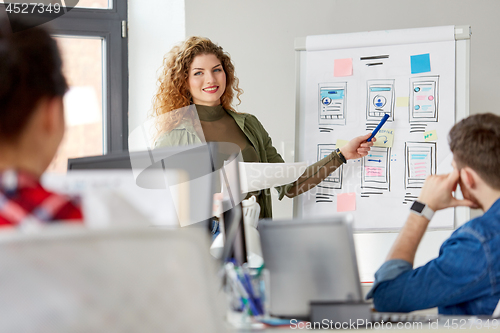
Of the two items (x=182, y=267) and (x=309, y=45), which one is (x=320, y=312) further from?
(x=309, y=45)

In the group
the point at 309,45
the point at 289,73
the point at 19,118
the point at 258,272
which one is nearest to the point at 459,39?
the point at 309,45

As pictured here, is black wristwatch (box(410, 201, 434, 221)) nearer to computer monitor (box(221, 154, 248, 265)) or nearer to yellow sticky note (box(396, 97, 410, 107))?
computer monitor (box(221, 154, 248, 265))

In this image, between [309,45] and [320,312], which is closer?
[320,312]

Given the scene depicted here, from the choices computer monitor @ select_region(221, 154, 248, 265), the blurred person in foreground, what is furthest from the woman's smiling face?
the blurred person in foreground

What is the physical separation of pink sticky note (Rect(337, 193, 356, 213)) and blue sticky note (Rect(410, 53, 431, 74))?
2.28 feet

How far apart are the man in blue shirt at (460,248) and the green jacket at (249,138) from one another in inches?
39.9

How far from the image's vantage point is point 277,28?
277cm

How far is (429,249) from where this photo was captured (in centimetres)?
218

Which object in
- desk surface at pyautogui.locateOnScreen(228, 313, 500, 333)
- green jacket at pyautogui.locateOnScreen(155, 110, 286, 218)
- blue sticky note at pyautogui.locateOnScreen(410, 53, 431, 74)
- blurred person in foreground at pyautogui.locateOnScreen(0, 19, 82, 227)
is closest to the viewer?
blurred person in foreground at pyautogui.locateOnScreen(0, 19, 82, 227)

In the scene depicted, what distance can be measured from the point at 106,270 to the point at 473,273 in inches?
32.8

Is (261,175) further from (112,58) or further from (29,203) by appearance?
(112,58)

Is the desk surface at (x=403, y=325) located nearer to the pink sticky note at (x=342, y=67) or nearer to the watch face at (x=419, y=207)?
the watch face at (x=419, y=207)

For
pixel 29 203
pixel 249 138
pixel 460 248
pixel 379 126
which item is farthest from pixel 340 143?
pixel 29 203

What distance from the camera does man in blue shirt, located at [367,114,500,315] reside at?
0.94 m
